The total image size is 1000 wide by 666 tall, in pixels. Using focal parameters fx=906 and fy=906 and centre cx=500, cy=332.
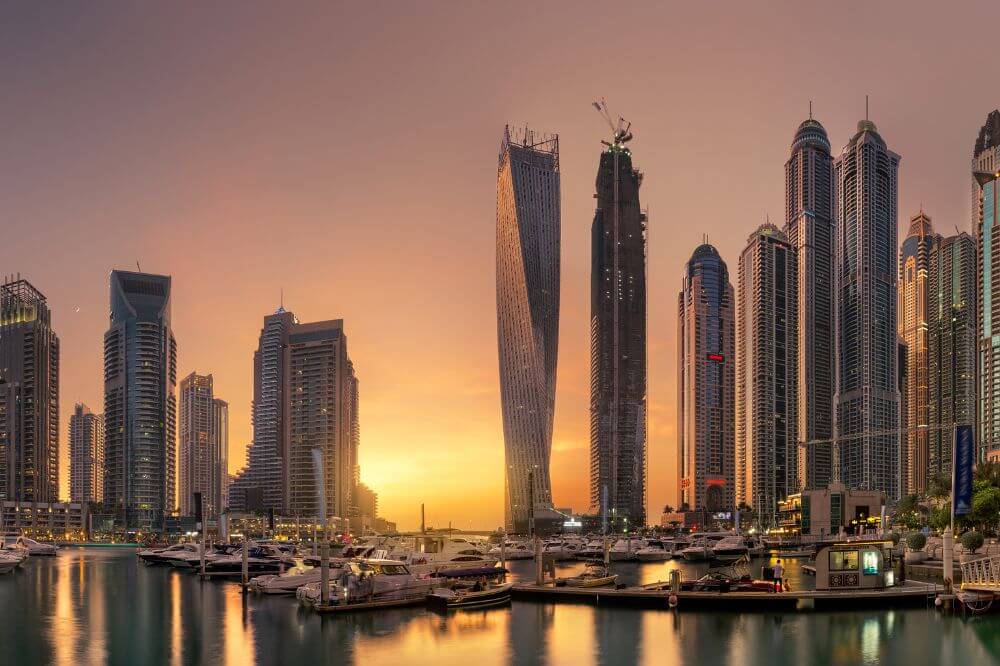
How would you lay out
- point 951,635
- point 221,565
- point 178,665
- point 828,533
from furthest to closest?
point 828,533 < point 221,565 < point 951,635 < point 178,665

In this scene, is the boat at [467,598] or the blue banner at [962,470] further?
the boat at [467,598]

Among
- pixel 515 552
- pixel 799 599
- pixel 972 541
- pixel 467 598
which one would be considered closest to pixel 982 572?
pixel 799 599

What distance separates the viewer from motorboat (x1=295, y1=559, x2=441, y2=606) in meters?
62.9

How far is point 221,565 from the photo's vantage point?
9850 centimetres

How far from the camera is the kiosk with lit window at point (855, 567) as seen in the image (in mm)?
61812

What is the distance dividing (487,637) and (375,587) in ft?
43.3

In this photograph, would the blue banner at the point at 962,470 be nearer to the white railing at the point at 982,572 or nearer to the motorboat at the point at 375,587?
the white railing at the point at 982,572

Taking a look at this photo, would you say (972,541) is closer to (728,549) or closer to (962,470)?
(962,470)

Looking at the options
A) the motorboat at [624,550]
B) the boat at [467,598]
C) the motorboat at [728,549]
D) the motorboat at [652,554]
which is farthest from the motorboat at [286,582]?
the motorboat at [728,549]

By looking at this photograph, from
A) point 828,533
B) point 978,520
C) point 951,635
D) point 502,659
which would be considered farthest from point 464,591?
point 828,533

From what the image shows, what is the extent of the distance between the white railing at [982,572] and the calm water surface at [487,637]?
8.46 feet

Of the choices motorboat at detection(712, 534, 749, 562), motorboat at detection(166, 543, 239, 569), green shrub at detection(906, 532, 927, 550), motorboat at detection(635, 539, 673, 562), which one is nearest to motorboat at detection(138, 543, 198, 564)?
motorboat at detection(166, 543, 239, 569)

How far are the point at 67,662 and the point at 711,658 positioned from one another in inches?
1331

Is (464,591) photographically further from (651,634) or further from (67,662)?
(67,662)
